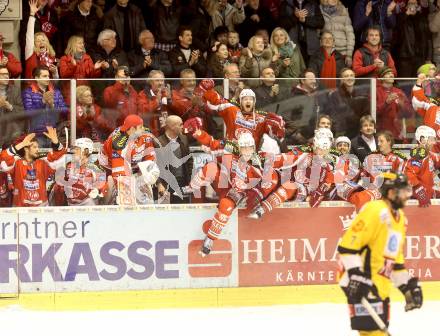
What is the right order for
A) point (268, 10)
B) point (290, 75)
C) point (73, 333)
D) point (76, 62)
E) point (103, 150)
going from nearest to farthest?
point (73, 333) < point (103, 150) < point (76, 62) < point (290, 75) < point (268, 10)

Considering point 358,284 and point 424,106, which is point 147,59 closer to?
point 424,106

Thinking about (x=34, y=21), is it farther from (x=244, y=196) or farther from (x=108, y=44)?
(x=244, y=196)

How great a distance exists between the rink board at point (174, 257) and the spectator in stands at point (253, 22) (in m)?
2.92

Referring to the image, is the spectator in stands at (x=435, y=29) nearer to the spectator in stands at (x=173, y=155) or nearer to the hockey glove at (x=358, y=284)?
the spectator in stands at (x=173, y=155)

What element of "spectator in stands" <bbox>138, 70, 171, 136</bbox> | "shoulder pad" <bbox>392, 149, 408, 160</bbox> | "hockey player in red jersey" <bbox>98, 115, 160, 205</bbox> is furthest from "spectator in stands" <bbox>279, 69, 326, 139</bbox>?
"hockey player in red jersey" <bbox>98, 115, 160, 205</bbox>

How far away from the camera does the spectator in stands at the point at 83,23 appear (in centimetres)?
1338

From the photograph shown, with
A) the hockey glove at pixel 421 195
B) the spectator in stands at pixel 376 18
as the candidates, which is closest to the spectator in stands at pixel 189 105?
the hockey glove at pixel 421 195

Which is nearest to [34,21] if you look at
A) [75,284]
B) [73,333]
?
[75,284]

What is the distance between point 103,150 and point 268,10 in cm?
364

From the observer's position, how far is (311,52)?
1423cm

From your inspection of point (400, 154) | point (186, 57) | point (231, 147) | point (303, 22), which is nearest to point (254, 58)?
point (186, 57)

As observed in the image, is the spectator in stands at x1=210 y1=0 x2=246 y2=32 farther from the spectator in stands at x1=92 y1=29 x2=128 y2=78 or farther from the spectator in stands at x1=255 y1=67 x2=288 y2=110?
the spectator in stands at x1=255 y1=67 x2=288 y2=110

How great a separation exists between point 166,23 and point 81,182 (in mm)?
2814

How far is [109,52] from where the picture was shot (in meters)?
13.1
